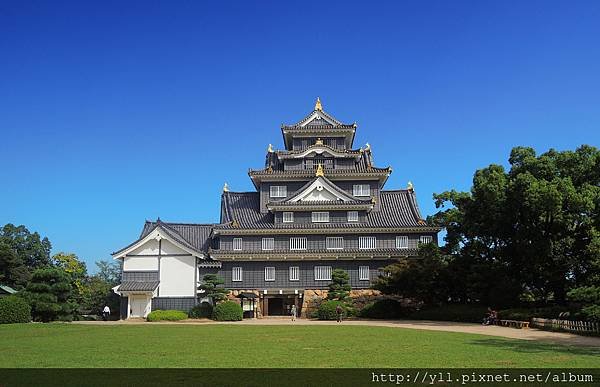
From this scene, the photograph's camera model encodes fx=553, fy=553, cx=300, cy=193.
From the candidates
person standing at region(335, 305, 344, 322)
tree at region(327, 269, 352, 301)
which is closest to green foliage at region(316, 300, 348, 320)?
person standing at region(335, 305, 344, 322)

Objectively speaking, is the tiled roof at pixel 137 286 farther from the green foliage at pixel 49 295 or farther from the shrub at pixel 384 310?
the shrub at pixel 384 310

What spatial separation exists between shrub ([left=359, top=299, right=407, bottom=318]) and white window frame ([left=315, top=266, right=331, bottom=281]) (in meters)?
4.59

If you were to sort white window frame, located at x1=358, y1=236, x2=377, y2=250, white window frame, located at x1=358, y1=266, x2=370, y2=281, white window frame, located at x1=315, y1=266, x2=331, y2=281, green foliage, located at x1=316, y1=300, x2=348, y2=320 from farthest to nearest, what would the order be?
white window frame, located at x1=358, y1=236, x2=377, y2=250, white window frame, located at x1=315, y1=266, x2=331, y2=281, white window frame, located at x1=358, y1=266, x2=370, y2=281, green foliage, located at x1=316, y1=300, x2=348, y2=320

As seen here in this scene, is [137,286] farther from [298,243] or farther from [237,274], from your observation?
[298,243]

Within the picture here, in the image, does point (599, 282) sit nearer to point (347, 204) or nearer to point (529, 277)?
point (529, 277)

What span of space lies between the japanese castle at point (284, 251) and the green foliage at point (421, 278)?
3.36 metres

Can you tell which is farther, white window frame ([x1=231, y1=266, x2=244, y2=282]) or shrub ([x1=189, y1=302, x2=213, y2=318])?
white window frame ([x1=231, y1=266, x2=244, y2=282])

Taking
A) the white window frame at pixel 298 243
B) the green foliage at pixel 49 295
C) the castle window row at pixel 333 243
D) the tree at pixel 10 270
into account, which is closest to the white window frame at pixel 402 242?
the castle window row at pixel 333 243

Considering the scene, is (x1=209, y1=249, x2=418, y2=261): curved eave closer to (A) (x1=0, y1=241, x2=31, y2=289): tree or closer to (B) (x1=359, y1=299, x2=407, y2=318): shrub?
(B) (x1=359, y1=299, x2=407, y2=318): shrub

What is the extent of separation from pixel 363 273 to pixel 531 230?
584 inches

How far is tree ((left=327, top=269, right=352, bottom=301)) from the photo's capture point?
4084 centimetres

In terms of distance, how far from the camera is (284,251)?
43969 mm

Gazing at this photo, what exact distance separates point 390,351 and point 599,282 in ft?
50.7

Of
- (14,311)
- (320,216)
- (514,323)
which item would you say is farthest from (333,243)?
(14,311)
